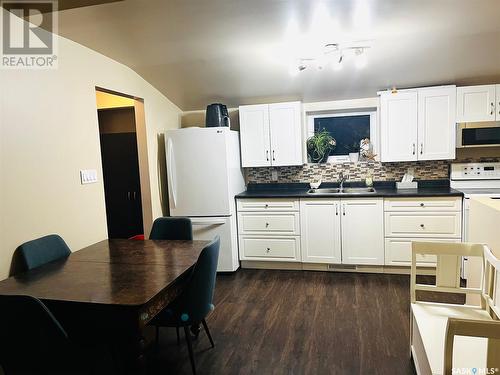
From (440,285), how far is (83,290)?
1995mm

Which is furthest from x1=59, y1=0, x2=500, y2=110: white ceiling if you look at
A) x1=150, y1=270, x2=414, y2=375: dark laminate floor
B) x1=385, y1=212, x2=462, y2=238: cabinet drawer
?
x1=150, y1=270, x2=414, y2=375: dark laminate floor

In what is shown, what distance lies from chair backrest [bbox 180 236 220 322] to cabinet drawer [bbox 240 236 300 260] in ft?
6.15

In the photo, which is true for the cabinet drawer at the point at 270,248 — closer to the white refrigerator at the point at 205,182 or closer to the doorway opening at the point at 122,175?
the white refrigerator at the point at 205,182

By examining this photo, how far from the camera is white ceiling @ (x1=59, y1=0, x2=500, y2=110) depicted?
2414 mm

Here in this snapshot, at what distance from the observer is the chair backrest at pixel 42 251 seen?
2.18 metres

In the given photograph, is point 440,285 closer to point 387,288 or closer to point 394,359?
point 394,359

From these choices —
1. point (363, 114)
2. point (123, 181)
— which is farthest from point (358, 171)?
point (123, 181)

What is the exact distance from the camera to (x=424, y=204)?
345 centimetres

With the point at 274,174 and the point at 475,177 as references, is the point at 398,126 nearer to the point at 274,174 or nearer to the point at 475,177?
the point at 475,177

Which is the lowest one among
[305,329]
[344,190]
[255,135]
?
[305,329]

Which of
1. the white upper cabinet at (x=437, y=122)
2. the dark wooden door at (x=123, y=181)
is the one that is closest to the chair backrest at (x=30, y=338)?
the dark wooden door at (x=123, y=181)

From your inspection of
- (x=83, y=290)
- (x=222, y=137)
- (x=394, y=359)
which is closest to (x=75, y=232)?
(x=83, y=290)

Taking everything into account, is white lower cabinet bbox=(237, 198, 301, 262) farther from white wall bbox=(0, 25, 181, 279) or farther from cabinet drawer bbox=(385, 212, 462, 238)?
Result: white wall bbox=(0, 25, 181, 279)

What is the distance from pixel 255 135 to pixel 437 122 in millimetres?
1946
